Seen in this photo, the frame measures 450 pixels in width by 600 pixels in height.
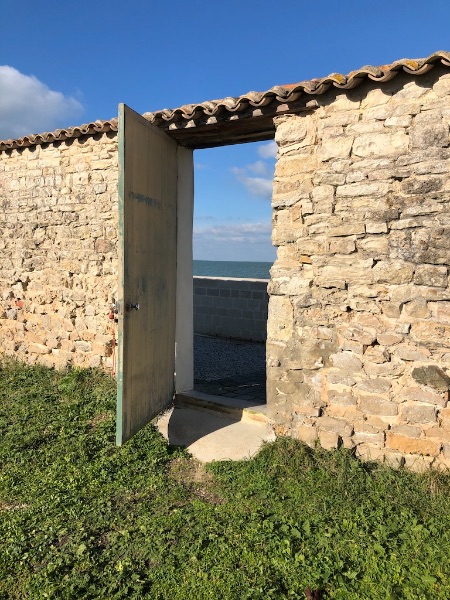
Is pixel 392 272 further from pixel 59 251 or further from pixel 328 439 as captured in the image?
pixel 59 251

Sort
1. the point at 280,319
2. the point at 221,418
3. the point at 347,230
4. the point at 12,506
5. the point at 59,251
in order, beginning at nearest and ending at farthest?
the point at 12,506 < the point at 347,230 < the point at 280,319 < the point at 221,418 < the point at 59,251

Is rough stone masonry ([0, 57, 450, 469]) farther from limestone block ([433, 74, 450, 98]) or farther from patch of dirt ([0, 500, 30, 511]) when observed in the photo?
patch of dirt ([0, 500, 30, 511])

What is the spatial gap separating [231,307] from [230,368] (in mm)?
3003

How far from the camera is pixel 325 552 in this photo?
114 inches

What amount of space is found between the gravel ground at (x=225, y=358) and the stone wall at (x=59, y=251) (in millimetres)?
1864

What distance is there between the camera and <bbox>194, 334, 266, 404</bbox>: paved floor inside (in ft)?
19.9

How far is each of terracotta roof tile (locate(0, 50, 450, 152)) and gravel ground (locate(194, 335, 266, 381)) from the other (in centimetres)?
363

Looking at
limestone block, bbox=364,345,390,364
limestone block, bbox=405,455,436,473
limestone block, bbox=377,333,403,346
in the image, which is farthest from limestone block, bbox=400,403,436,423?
limestone block, bbox=377,333,403,346

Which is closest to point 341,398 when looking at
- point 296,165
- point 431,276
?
point 431,276

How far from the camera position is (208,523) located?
129 inches

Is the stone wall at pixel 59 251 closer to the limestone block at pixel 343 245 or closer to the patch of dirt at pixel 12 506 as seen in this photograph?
the patch of dirt at pixel 12 506

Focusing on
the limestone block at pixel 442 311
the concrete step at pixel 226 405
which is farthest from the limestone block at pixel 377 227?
the concrete step at pixel 226 405

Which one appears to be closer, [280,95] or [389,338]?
[389,338]

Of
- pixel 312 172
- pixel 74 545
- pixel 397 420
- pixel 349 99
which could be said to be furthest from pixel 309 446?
pixel 349 99
